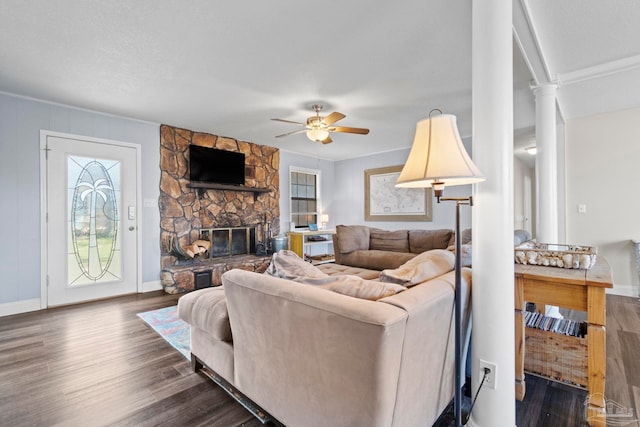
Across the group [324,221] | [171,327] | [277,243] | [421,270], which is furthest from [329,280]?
[324,221]

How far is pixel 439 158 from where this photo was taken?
1272mm

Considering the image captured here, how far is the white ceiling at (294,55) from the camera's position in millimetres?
1995

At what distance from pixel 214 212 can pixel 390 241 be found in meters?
2.93

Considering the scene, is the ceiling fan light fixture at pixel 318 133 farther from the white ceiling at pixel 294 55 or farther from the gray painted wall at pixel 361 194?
the gray painted wall at pixel 361 194

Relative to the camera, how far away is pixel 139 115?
13.1ft

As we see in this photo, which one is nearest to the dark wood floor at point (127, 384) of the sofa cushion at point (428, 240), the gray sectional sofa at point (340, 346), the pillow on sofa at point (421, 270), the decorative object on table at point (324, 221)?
the gray sectional sofa at point (340, 346)

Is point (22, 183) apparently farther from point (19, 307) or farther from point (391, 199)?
point (391, 199)

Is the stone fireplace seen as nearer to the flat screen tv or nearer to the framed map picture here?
the flat screen tv

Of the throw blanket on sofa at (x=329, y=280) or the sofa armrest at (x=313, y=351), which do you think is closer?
the sofa armrest at (x=313, y=351)

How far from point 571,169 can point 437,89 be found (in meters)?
2.57

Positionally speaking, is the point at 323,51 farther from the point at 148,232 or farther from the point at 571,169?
the point at 571,169

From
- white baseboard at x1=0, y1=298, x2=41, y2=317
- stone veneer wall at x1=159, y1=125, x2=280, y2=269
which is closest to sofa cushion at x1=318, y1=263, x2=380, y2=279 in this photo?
stone veneer wall at x1=159, y1=125, x2=280, y2=269

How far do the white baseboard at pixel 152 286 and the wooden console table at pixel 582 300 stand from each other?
4405mm

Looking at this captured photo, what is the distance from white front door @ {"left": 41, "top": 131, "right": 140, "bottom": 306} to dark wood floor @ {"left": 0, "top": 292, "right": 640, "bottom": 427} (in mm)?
842
